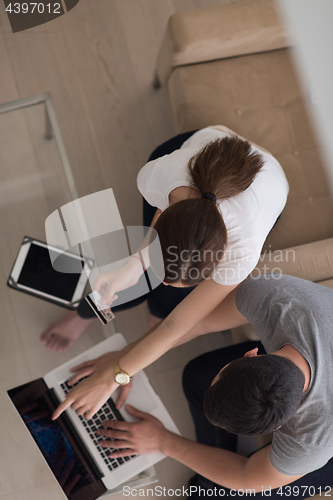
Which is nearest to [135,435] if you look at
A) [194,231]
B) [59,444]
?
[59,444]

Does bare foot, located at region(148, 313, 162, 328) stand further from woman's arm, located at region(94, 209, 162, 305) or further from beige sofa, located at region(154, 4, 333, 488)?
woman's arm, located at region(94, 209, 162, 305)

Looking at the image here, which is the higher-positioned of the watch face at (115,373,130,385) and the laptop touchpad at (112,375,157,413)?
the watch face at (115,373,130,385)

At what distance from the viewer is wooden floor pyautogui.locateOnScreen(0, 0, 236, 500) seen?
3.55 ft

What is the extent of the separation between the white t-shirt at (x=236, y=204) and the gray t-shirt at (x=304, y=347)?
0.36 feet

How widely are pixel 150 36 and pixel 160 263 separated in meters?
1.36

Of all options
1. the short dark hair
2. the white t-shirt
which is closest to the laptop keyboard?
the short dark hair

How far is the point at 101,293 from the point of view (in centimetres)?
86

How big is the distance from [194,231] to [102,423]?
645 millimetres

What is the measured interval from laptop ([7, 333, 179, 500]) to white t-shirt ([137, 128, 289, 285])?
17.2 inches

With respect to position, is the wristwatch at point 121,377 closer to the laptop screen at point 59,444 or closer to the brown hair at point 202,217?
the laptop screen at point 59,444

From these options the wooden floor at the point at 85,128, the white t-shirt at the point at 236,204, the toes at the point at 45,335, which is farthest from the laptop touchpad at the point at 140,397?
the white t-shirt at the point at 236,204

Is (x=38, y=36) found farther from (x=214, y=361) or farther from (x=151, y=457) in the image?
(x=151, y=457)

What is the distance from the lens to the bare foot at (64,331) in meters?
1.00

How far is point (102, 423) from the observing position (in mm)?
990
